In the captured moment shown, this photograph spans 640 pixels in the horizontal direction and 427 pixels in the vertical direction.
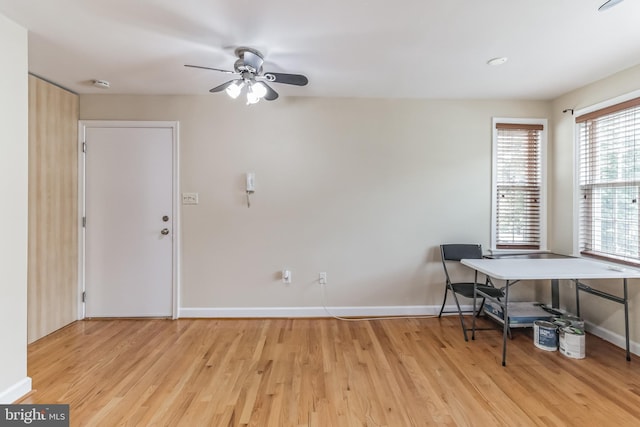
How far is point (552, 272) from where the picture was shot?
7.59ft

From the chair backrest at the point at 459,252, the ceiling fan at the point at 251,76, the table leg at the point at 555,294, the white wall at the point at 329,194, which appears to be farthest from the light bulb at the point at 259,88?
the table leg at the point at 555,294

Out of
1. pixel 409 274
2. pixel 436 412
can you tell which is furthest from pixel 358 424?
pixel 409 274

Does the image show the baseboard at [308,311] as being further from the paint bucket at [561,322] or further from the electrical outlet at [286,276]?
the paint bucket at [561,322]

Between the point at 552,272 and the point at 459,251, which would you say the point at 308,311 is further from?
the point at 552,272

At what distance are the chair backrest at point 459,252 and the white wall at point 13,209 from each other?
11.4ft

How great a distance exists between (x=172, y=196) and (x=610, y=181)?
4.20 m

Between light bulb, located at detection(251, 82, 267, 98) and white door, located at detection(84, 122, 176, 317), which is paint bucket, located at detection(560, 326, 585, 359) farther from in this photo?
white door, located at detection(84, 122, 176, 317)

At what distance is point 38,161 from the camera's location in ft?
8.59

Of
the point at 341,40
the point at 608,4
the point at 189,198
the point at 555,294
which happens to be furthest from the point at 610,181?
the point at 189,198

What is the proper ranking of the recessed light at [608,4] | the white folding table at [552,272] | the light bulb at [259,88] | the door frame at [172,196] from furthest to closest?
the door frame at [172,196] → the white folding table at [552,272] → the light bulb at [259,88] → the recessed light at [608,4]

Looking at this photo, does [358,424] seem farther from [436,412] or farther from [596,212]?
[596,212]

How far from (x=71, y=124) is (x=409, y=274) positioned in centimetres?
383

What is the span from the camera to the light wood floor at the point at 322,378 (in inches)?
68.4

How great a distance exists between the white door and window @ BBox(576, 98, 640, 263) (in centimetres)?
416
